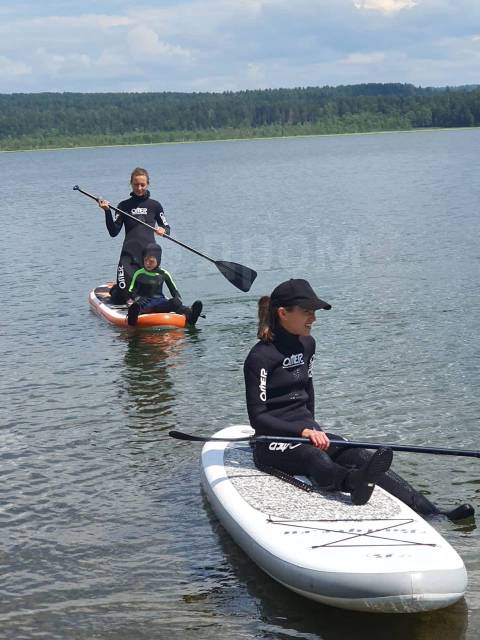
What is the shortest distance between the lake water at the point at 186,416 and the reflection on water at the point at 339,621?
0.01 meters

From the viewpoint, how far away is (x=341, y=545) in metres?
6.97

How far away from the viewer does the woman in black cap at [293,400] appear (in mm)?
7934

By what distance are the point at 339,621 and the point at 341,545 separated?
1.73 feet

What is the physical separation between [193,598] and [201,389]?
19.6 ft

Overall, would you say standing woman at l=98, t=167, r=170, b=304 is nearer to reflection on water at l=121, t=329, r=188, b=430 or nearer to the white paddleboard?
reflection on water at l=121, t=329, r=188, b=430

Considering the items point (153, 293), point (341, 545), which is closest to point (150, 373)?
point (153, 293)

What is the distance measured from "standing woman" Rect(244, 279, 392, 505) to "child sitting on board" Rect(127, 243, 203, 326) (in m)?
8.61

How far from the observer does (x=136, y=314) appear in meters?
16.7

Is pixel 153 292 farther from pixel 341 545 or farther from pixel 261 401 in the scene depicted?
pixel 341 545

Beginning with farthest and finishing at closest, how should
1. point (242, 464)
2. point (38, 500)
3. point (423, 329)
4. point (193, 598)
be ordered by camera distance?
point (423, 329), point (38, 500), point (242, 464), point (193, 598)

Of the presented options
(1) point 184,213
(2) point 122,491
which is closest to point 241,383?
(2) point 122,491

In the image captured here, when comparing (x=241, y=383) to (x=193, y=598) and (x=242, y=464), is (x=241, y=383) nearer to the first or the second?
(x=242, y=464)

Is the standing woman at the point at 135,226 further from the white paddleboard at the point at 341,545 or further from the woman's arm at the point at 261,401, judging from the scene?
the woman's arm at the point at 261,401

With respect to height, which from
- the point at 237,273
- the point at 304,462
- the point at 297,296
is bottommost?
the point at 304,462
